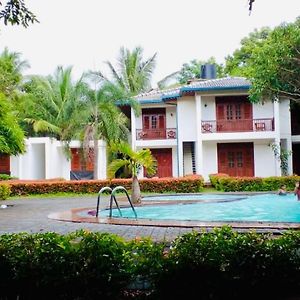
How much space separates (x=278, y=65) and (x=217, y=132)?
8653 mm

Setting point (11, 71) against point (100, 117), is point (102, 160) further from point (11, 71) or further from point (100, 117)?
point (11, 71)

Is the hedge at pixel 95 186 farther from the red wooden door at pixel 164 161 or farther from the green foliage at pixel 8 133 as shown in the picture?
the red wooden door at pixel 164 161

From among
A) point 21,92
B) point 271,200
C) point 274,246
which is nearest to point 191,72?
point 21,92

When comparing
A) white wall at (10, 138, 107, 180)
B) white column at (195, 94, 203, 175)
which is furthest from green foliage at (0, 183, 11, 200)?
white column at (195, 94, 203, 175)

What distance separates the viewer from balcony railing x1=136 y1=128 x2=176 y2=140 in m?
29.0

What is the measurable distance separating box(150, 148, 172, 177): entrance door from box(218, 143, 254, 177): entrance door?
10.7 feet

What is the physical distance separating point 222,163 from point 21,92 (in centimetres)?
1652

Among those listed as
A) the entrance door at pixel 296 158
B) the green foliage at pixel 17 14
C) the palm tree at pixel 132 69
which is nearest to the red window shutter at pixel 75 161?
the palm tree at pixel 132 69

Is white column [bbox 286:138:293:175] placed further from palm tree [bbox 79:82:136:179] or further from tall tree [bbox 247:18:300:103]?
palm tree [bbox 79:82:136:179]

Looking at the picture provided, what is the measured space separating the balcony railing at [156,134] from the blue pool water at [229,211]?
37.8ft

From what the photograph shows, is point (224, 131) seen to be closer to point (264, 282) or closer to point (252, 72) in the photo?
point (252, 72)

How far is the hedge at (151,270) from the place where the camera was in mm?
3896

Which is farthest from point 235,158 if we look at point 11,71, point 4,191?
point 11,71

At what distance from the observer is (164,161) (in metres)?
29.4
